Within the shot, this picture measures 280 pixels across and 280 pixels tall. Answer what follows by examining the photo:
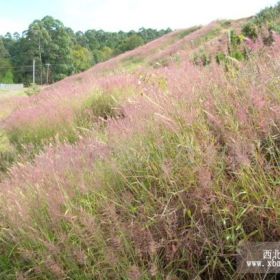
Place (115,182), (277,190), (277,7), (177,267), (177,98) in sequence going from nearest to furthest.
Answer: (277,190) → (177,267) → (115,182) → (177,98) → (277,7)

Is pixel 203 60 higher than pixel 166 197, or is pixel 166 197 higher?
pixel 203 60

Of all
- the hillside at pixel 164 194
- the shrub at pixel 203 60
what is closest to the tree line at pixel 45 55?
the shrub at pixel 203 60

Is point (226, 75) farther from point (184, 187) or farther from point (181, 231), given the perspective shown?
point (181, 231)

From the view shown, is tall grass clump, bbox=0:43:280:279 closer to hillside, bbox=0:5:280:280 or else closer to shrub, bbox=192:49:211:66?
hillside, bbox=0:5:280:280

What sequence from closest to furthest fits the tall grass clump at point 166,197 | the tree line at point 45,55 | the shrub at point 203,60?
the tall grass clump at point 166,197 < the shrub at point 203,60 < the tree line at point 45,55

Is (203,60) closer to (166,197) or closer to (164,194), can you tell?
(164,194)

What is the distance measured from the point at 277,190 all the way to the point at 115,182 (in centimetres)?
103

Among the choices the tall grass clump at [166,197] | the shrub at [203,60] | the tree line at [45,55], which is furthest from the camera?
the tree line at [45,55]

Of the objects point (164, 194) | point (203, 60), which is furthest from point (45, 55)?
point (164, 194)

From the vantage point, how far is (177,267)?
204cm

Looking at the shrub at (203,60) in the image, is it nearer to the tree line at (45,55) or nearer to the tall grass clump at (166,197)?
the tall grass clump at (166,197)

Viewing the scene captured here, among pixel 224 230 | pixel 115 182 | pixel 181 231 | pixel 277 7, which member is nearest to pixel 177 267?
pixel 181 231

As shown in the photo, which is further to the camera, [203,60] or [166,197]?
[203,60]

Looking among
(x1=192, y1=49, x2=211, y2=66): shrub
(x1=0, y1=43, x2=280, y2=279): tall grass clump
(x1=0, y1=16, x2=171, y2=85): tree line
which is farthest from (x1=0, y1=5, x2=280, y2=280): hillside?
(x1=0, y1=16, x2=171, y2=85): tree line
